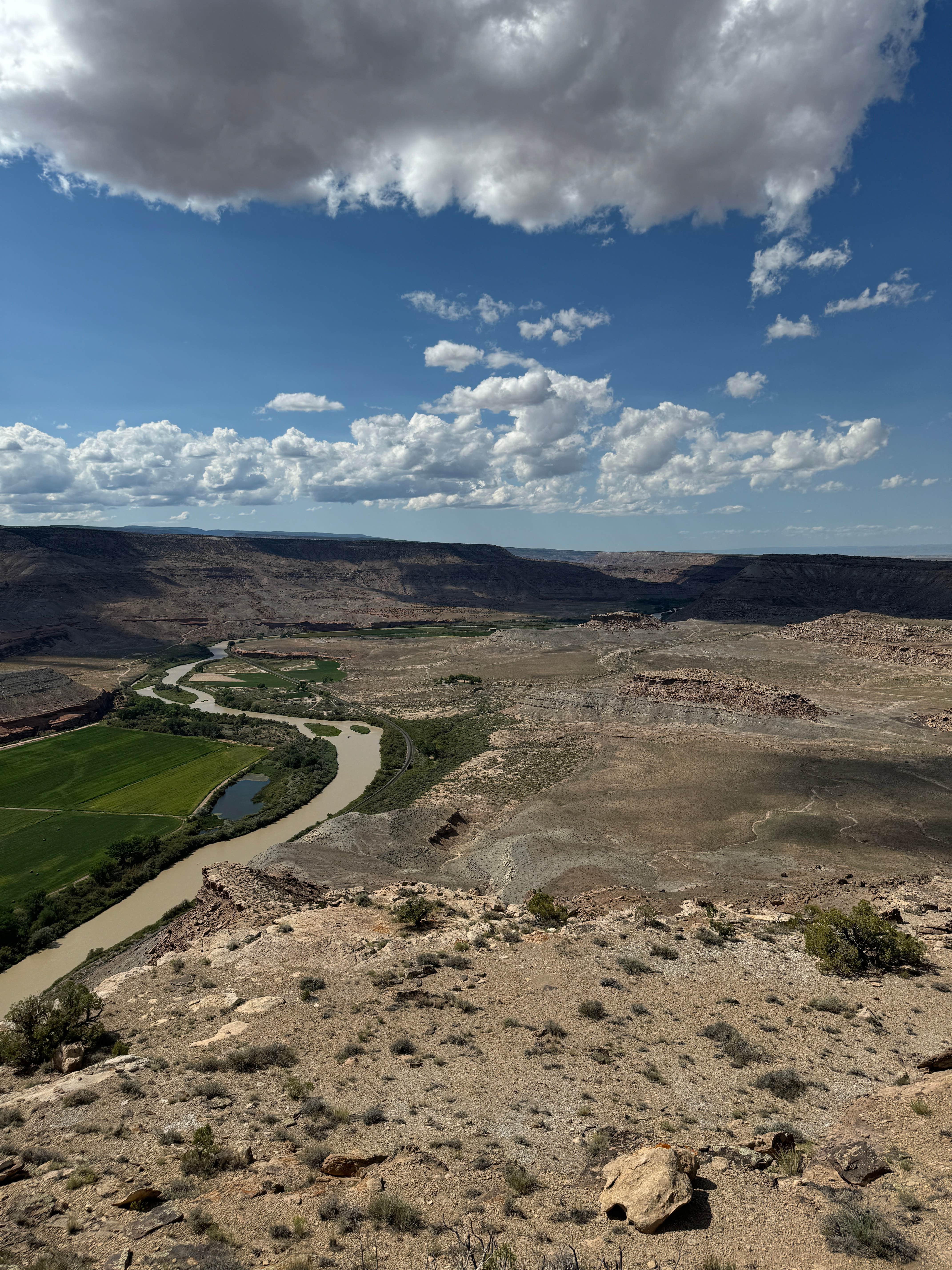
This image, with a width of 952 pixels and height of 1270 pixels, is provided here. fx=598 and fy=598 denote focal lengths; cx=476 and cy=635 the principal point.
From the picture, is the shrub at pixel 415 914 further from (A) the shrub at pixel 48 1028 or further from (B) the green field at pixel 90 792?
(B) the green field at pixel 90 792

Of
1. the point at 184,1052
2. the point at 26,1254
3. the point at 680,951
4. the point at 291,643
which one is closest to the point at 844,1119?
the point at 680,951

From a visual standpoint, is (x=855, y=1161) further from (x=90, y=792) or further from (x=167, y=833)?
(x=90, y=792)

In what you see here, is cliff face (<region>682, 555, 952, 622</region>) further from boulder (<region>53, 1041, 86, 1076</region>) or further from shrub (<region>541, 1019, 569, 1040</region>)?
boulder (<region>53, 1041, 86, 1076</region>)

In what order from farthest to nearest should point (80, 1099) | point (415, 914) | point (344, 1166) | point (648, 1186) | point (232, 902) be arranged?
point (232, 902) < point (415, 914) < point (80, 1099) < point (344, 1166) < point (648, 1186)

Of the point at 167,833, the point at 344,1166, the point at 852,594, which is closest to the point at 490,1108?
the point at 344,1166

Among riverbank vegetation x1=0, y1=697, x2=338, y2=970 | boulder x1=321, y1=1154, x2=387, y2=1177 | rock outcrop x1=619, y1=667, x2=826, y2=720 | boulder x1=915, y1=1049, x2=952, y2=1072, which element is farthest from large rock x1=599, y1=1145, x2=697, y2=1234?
rock outcrop x1=619, y1=667, x2=826, y2=720
